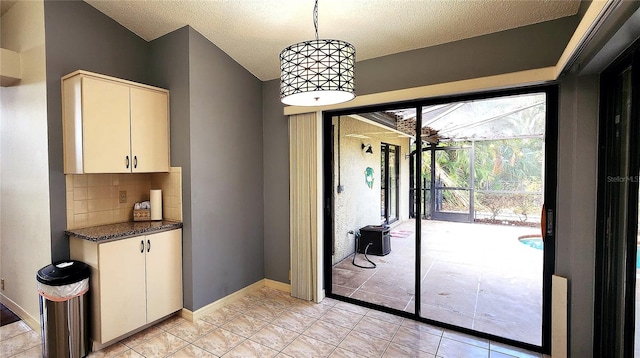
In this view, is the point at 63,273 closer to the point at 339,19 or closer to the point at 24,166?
the point at 24,166

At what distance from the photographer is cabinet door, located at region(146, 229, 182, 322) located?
8.84 ft

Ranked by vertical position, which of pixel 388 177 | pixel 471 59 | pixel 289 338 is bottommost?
pixel 289 338

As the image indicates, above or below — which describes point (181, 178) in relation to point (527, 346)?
above

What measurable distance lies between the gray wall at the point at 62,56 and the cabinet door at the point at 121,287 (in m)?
0.56

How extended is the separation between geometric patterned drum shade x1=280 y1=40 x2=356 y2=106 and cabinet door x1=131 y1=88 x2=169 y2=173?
185 centimetres

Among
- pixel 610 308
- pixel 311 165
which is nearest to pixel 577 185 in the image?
pixel 610 308

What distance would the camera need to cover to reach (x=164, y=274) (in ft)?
9.18

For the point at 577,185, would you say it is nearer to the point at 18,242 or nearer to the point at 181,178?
the point at 181,178

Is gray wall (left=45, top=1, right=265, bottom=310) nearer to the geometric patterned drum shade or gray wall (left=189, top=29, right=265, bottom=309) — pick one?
gray wall (left=189, top=29, right=265, bottom=309)

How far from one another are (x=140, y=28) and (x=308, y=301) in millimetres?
3314

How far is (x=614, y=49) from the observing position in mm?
1624

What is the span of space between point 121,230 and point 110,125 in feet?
2.98

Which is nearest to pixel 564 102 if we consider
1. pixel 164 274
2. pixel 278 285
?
pixel 278 285

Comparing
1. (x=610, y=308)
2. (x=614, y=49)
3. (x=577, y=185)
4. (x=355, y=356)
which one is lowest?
(x=355, y=356)
